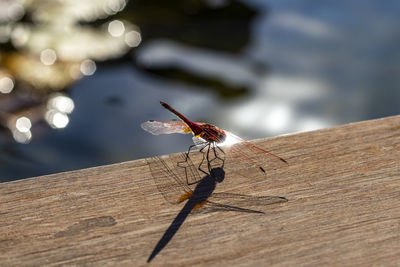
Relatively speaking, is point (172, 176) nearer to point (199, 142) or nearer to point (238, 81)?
point (199, 142)

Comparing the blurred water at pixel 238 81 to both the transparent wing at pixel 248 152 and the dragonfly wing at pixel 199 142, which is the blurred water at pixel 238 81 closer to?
the dragonfly wing at pixel 199 142

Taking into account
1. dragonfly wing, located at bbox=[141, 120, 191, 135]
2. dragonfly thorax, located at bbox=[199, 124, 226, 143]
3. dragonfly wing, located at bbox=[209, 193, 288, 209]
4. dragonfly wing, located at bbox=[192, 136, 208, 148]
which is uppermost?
dragonfly wing, located at bbox=[209, 193, 288, 209]

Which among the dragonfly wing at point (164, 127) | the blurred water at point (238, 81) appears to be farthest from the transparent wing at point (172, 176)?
the blurred water at point (238, 81)

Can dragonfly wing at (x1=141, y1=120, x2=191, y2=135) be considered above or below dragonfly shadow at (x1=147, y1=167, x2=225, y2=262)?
below

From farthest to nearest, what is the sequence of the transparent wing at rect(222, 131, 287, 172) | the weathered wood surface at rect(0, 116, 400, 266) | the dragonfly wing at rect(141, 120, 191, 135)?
the dragonfly wing at rect(141, 120, 191, 135) → the transparent wing at rect(222, 131, 287, 172) → the weathered wood surface at rect(0, 116, 400, 266)

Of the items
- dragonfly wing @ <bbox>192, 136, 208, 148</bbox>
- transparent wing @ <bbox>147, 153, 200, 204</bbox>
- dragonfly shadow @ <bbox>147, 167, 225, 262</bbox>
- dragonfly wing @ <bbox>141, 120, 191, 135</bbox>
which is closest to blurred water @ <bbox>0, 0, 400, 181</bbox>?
dragonfly wing @ <bbox>141, 120, 191, 135</bbox>

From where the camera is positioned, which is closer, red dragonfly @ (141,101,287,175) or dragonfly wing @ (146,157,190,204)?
dragonfly wing @ (146,157,190,204)

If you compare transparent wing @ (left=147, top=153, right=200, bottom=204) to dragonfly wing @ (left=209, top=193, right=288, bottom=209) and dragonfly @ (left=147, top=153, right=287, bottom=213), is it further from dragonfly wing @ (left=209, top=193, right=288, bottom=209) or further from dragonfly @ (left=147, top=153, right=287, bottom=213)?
dragonfly wing @ (left=209, top=193, right=288, bottom=209)

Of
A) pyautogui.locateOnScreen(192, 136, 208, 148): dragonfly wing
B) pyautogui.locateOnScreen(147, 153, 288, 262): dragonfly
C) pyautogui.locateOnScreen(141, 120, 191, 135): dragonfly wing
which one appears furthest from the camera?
pyautogui.locateOnScreen(141, 120, 191, 135): dragonfly wing
